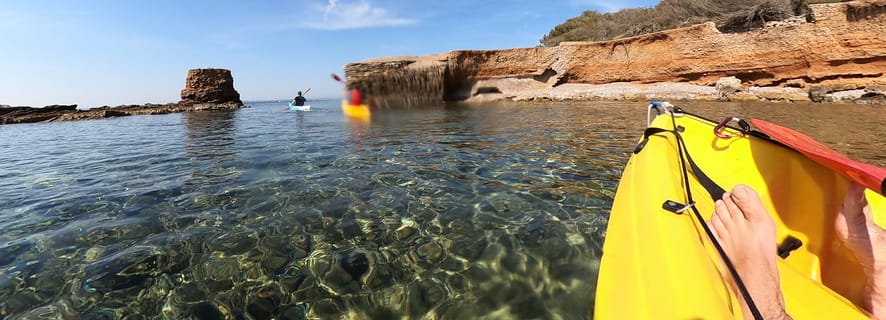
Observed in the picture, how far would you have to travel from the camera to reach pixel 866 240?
1585 millimetres

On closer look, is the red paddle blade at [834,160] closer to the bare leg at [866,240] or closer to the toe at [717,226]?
the bare leg at [866,240]

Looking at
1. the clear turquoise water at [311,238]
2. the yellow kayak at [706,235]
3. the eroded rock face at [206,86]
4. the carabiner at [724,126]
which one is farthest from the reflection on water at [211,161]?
the eroded rock face at [206,86]

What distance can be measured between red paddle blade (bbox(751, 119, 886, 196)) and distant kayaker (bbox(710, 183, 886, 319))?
180 mm

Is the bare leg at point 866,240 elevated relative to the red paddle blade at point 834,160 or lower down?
lower down

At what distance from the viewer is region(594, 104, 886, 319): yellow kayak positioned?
3.48 feet

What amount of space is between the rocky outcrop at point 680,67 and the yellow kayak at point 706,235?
58.7ft

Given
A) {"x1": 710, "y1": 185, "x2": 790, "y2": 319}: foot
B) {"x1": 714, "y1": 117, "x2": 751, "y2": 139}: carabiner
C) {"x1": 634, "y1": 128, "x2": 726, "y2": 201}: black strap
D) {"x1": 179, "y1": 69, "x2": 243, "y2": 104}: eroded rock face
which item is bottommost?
{"x1": 710, "y1": 185, "x2": 790, "y2": 319}: foot

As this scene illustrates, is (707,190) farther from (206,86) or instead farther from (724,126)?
(206,86)

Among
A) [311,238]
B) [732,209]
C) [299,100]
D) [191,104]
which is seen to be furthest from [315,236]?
[191,104]

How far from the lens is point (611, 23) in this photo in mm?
31641

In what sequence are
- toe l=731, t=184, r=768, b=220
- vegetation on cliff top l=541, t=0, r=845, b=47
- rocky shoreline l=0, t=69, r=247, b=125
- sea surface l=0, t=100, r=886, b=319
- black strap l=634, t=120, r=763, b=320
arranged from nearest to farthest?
black strap l=634, t=120, r=763, b=320
toe l=731, t=184, r=768, b=220
sea surface l=0, t=100, r=886, b=319
vegetation on cliff top l=541, t=0, r=845, b=47
rocky shoreline l=0, t=69, r=247, b=125

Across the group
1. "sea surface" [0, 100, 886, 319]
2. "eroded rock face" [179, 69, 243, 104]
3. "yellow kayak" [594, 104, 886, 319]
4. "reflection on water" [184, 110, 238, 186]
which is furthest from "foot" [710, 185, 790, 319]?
"eroded rock face" [179, 69, 243, 104]

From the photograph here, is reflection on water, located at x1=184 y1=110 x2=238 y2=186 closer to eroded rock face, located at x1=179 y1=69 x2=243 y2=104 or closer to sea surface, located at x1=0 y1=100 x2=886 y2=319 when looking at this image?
sea surface, located at x1=0 y1=100 x2=886 y2=319

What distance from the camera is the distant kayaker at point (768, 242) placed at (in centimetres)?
137
